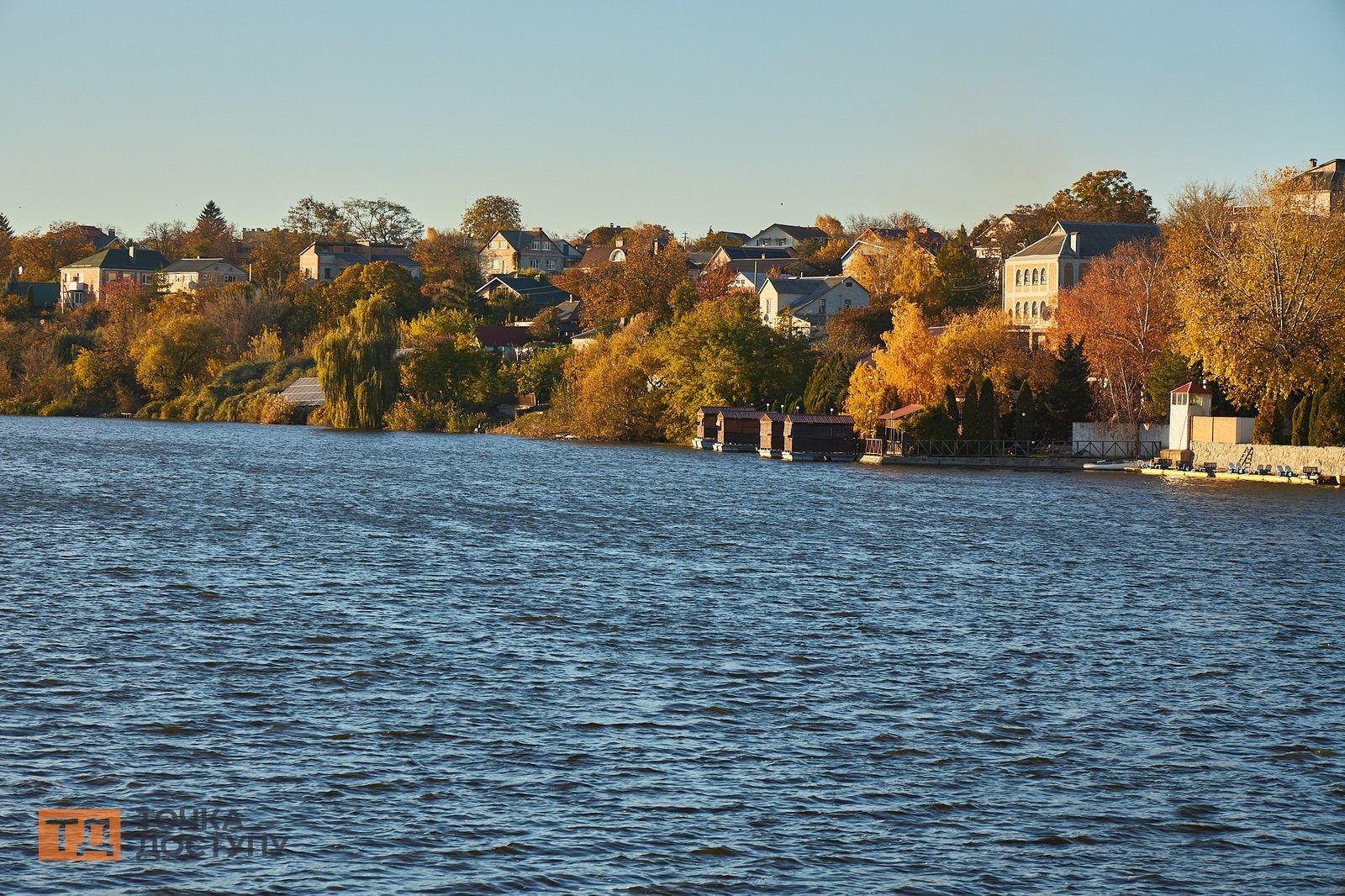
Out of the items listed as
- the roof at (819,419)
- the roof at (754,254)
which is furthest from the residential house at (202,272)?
the roof at (819,419)

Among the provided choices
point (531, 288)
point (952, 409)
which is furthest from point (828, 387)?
point (531, 288)

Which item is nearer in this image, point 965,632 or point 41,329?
point 965,632

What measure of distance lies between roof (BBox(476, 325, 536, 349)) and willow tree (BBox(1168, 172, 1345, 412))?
3512 inches

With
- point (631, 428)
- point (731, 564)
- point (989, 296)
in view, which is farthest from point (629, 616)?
point (989, 296)

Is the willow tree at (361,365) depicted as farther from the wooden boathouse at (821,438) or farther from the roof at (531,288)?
the roof at (531,288)

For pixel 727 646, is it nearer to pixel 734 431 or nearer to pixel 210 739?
pixel 210 739

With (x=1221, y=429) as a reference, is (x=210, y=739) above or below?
below

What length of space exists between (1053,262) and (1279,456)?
4343 centimetres

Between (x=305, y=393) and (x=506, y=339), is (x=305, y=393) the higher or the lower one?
the lower one

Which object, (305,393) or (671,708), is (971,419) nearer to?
(671,708)

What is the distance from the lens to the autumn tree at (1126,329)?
282ft

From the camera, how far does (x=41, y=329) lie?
146 meters

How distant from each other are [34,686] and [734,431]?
7790cm

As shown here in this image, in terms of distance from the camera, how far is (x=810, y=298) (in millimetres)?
132125
